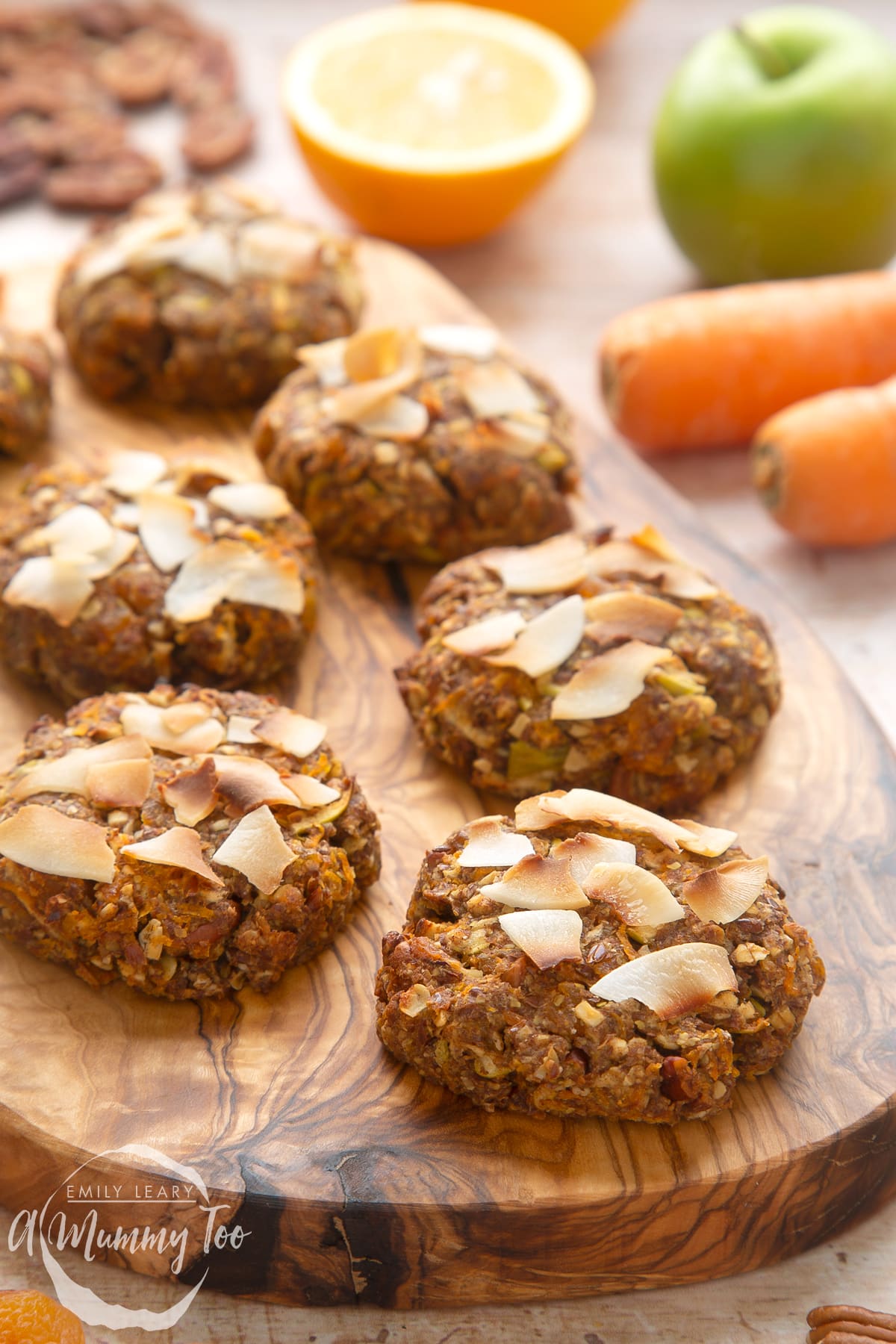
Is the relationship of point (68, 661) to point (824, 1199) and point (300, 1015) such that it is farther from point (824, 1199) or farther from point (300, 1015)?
point (824, 1199)

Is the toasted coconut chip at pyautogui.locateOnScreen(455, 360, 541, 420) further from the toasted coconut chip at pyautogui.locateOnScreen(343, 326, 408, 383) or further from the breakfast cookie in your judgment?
the breakfast cookie

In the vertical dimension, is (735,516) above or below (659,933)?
below

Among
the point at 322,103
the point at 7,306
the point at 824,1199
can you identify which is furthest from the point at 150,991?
the point at 322,103

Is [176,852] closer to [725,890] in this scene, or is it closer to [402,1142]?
[402,1142]

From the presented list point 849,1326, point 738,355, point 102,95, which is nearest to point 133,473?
point 738,355

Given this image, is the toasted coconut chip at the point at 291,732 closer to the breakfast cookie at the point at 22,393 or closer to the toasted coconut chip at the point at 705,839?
the toasted coconut chip at the point at 705,839

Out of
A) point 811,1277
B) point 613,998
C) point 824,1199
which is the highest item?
point 613,998

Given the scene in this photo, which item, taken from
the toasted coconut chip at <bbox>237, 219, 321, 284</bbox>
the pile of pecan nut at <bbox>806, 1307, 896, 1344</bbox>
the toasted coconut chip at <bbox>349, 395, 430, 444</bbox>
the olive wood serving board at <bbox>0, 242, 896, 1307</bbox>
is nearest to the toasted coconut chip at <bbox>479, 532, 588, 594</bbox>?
the toasted coconut chip at <bbox>349, 395, 430, 444</bbox>
